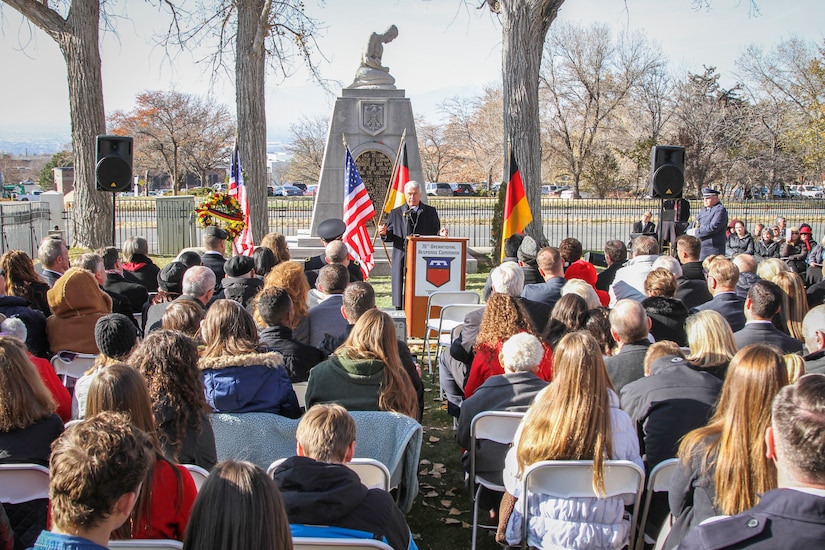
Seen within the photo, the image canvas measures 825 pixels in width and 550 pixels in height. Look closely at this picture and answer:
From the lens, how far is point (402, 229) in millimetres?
10047

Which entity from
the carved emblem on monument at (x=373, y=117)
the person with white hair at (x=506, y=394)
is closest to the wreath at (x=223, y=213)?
the carved emblem on monument at (x=373, y=117)

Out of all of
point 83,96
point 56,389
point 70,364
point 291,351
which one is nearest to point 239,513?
point 56,389

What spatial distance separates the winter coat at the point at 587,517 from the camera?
329 cm

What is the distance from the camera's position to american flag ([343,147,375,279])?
9844mm

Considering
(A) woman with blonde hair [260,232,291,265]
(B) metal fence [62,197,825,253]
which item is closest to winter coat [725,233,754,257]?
(B) metal fence [62,197,825,253]

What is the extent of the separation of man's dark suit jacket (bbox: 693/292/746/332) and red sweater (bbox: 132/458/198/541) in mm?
4338

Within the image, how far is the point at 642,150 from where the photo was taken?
1565 inches

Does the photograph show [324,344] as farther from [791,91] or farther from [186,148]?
[186,148]

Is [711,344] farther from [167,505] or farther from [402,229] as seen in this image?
[402,229]

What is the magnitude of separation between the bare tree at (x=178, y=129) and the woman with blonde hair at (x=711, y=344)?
147ft

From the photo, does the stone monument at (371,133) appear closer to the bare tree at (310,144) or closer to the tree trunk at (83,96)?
the tree trunk at (83,96)

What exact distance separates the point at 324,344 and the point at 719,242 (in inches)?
343

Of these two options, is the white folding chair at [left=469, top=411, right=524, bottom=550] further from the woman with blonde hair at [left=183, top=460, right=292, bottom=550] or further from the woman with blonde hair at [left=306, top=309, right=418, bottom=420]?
the woman with blonde hair at [left=183, top=460, right=292, bottom=550]

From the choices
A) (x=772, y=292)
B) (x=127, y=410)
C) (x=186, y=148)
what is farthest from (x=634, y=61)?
(x=127, y=410)
